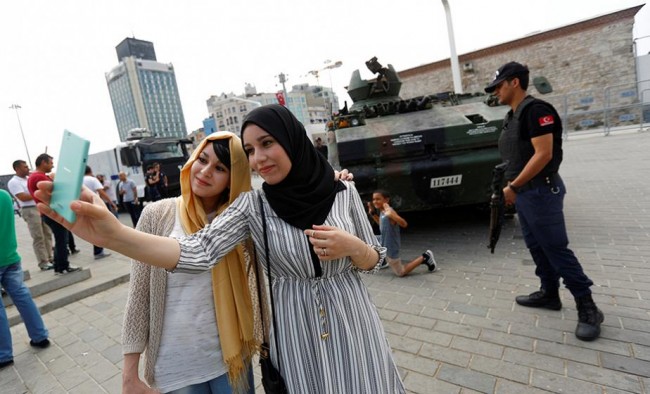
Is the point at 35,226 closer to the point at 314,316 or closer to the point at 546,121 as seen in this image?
the point at 314,316

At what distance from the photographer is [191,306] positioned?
1458mm

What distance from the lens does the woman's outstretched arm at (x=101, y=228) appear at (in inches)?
38.6

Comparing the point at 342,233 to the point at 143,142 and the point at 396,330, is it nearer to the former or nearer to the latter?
the point at 396,330

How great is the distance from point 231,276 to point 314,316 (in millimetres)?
393

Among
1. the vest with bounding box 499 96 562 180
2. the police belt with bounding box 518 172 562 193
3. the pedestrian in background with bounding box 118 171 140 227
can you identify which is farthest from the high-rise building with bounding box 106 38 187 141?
the police belt with bounding box 518 172 562 193

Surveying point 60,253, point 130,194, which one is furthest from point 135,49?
point 60,253

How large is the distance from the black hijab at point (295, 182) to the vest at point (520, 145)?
2.05 metres

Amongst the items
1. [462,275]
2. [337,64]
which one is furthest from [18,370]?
[337,64]

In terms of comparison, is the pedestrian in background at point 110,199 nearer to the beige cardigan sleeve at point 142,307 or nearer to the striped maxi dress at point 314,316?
the beige cardigan sleeve at point 142,307

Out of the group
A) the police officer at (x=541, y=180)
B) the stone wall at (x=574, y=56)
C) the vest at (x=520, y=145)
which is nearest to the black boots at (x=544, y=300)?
the police officer at (x=541, y=180)

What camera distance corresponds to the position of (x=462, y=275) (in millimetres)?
4113

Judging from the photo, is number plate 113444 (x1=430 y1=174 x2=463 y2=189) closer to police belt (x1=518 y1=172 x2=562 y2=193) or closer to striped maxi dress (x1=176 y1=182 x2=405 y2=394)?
police belt (x1=518 y1=172 x2=562 y2=193)

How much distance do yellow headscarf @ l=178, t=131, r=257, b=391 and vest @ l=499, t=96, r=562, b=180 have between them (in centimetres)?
224

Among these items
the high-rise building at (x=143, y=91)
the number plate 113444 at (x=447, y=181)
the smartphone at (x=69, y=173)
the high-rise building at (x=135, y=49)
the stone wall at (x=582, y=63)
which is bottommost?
the number plate 113444 at (x=447, y=181)
